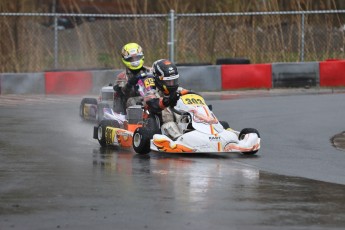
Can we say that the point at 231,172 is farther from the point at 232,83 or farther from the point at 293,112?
the point at 232,83

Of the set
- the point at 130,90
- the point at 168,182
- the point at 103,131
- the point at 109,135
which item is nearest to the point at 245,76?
the point at 130,90

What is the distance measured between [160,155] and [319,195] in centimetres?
328

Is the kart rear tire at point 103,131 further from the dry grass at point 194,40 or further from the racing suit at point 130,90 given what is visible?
the dry grass at point 194,40

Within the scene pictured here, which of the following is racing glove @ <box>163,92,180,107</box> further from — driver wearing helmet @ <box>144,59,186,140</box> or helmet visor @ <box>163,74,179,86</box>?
helmet visor @ <box>163,74,179,86</box>

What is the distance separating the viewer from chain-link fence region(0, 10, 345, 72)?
931 inches

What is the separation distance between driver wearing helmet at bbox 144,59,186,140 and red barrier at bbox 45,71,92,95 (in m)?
7.99

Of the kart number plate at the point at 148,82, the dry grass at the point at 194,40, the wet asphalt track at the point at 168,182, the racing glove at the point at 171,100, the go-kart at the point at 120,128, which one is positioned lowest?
the wet asphalt track at the point at 168,182

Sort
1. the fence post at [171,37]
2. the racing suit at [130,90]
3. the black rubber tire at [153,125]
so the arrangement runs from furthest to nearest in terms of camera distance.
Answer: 1. the fence post at [171,37]
2. the racing suit at [130,90]
3. the black rubber tire at [153,125]

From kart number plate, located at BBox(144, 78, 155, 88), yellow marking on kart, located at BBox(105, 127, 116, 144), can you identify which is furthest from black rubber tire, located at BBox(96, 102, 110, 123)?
yellow marking on kart, located at BBox(105, 127, 116, 144)

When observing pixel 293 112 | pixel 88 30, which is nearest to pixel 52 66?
pixel 88 30

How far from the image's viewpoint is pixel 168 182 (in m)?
10.5

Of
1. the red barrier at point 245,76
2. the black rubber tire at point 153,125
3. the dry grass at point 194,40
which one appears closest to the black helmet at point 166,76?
the black rubber tire at point 153,125

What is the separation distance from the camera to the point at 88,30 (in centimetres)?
2447

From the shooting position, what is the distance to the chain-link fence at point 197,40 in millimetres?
23641
